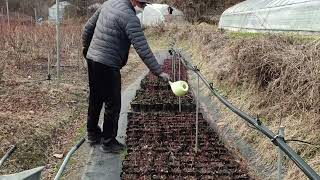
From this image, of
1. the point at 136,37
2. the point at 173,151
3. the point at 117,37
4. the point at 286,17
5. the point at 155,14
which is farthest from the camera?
the point at 155,14

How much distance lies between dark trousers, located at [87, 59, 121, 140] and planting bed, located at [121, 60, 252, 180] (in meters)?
0.36

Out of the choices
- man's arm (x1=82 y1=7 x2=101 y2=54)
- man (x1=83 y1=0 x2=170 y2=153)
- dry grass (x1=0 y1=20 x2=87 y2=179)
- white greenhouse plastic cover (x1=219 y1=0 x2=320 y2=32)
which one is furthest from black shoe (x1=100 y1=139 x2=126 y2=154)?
white greenhouse plastic cover (x1=219 y1=0 x2=320 y2=32)

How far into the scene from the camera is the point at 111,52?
13.6 ft

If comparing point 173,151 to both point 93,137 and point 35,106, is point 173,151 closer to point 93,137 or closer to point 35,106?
point 93,137

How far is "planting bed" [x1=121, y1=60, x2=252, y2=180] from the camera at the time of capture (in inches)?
150

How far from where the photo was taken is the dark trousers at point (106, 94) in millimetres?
4289

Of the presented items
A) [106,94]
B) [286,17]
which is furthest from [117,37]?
[286,17]

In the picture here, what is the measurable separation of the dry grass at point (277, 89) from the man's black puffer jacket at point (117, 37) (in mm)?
1470

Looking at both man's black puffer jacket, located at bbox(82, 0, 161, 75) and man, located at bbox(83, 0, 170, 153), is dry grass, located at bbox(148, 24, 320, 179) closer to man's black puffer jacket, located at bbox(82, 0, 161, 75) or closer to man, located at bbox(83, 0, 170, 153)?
man, located at bbox(83, 0, 170, 153)

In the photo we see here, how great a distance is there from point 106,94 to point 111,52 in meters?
0.50

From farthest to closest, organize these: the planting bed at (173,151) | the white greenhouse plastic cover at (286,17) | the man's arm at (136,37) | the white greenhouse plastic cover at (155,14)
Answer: the white greenhouse plastic cover at (155,14) → the white greenhouse plastic cover at (286,17) → the man's arm at (136,37) → the planting bed at (173,151)

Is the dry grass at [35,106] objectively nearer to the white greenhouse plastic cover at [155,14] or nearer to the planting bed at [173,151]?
the planting bed at [173,151]

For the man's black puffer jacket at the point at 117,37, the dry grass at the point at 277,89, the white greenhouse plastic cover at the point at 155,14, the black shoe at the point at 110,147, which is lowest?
the black shoe at the point at 110,147

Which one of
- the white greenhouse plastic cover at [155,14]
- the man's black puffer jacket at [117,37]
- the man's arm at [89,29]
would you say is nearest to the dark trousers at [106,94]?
the man's black puffer jacket at [117,37]
